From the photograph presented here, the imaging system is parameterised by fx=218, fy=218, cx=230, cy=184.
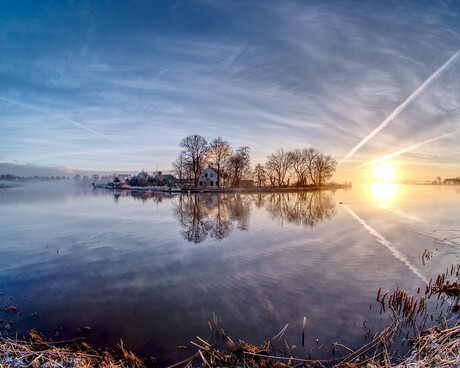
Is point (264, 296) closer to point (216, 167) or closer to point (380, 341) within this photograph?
point (380, 341)

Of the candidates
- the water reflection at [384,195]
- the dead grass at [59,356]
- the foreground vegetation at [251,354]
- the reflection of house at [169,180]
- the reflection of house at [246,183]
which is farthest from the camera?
the reflection of house at [169,180]

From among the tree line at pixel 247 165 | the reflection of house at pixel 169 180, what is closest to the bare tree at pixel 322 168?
the tree line at pixel 247 165

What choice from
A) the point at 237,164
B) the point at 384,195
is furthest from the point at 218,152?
the point at 384,195

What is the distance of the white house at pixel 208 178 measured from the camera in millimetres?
74562

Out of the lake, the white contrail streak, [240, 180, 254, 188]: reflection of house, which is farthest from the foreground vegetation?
[240, 180, 254, 188]: reflection of house

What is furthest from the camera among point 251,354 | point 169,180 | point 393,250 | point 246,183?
point 169,180

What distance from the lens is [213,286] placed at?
7453mm

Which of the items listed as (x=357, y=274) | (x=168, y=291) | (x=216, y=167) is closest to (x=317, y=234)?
(x=357, y=274)

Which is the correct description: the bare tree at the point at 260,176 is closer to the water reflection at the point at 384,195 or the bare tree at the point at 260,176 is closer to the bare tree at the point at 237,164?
the bare tree at the point at 237,164

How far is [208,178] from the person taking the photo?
75.6 m

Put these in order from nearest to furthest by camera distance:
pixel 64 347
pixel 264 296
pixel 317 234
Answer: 1. pixel 64 347
2. pixel 264 296
3. pixel 317 234

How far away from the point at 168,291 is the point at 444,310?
834 cm

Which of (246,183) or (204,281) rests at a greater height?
(246,183)

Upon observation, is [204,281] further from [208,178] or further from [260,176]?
[260,176]
